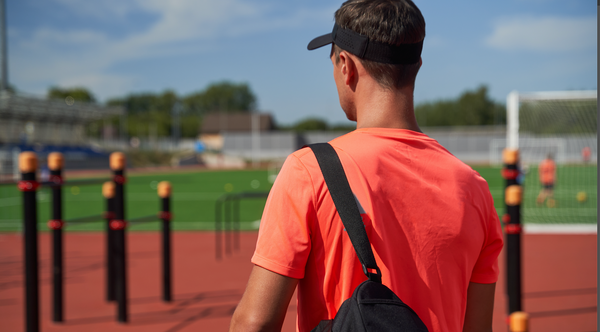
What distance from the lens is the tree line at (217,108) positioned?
3194 inches

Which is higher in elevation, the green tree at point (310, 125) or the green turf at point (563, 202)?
the green tree at point (310, 125)

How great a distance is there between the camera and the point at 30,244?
3420mm

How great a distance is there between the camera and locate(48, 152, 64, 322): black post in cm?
461

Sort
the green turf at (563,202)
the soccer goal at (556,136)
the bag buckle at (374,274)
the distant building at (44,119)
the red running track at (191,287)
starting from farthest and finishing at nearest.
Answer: the distant building at (44,119)
the green turf at (563,202)
the soccer goal at (556,136)
the red running track at (191,287)
the bag buckle at (374,274)

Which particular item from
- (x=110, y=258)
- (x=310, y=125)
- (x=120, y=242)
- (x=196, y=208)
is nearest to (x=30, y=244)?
(x=120, y=242)

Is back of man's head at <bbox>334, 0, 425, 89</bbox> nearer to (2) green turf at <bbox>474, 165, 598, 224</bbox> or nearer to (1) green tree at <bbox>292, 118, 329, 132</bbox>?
(2) green turf at <bbox>474, 165, 598, 224</bbox>

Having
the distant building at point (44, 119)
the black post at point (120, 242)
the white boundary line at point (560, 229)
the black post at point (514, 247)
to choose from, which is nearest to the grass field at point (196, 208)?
the white boundary line at point (560, 229)

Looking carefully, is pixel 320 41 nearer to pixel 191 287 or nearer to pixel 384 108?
pixel 384 108

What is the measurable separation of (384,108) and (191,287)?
5580 millimetres

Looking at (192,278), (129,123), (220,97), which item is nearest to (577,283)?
(192,278)

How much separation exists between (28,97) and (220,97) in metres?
81.1

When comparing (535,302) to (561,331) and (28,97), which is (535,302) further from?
(28,97)

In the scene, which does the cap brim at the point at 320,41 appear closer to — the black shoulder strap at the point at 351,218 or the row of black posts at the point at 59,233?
the black shoulder strap at the point at 351,218

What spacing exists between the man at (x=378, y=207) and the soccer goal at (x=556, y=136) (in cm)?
1054
